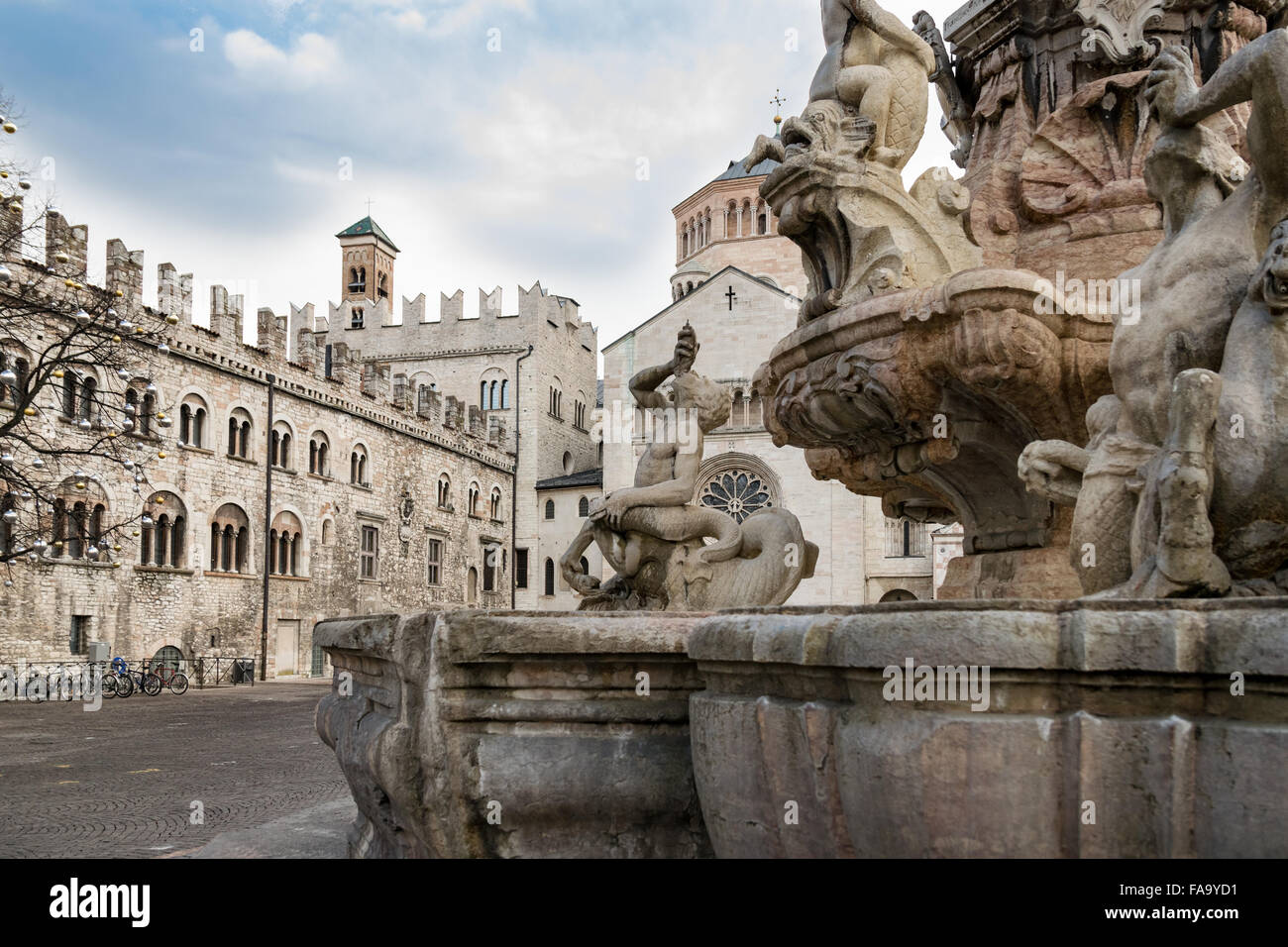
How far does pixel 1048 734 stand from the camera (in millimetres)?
2023

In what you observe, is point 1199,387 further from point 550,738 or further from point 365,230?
point 365,230

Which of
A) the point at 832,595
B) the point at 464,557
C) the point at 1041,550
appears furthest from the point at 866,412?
the point at 464,557

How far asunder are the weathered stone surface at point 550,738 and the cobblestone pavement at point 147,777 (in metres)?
4.46

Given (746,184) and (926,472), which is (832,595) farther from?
(926,472)

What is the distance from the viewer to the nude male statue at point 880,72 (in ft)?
20.4

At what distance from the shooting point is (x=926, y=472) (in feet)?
19.9

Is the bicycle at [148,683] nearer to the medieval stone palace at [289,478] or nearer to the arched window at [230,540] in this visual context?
the medieval stone palace at [289,478]

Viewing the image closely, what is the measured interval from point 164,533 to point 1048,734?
99.1ft

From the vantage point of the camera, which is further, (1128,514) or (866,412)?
(866,412)

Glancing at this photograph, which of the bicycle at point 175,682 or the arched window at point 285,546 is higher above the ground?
the arched window at point 285,546

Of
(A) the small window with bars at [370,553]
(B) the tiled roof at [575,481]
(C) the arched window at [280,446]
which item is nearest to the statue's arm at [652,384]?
(C) the arched window at [280,446]

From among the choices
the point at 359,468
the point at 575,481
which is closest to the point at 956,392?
the point at 359,468

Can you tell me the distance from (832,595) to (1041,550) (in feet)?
112
